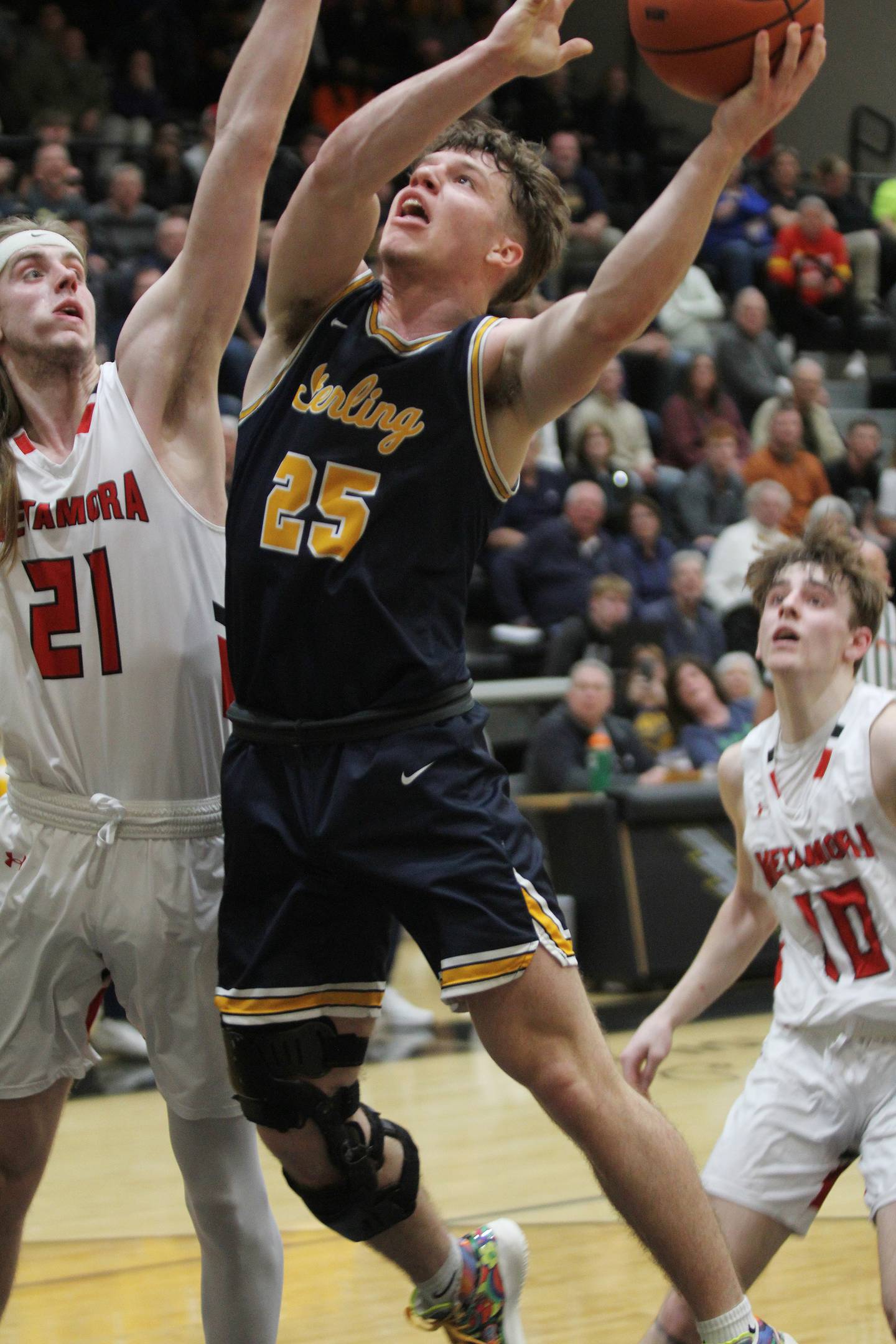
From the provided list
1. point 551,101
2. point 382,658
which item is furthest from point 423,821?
point 551,101

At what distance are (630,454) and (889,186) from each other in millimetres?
5795

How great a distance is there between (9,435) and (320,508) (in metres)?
0.80

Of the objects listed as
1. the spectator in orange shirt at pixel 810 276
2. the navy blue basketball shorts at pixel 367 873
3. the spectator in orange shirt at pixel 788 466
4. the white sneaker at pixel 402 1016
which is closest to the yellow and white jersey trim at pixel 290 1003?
the navy blue basketball shorts at pixel 367 873

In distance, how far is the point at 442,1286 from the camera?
338cm

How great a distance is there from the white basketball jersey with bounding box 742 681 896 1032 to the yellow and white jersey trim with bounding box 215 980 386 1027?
3.26 feet

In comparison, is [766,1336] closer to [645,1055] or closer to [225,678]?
[645,1055]

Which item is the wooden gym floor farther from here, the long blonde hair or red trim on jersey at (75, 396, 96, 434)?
red trim on jersey at (75, 396, 96, 434)

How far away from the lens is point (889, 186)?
14.8 m

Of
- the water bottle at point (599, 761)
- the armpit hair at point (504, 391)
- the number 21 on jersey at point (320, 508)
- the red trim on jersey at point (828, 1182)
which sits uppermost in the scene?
the armpit hair at point (504, 391)

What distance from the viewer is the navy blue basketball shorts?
2.82 meters

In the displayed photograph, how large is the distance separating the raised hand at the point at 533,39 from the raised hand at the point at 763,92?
0.28 meters

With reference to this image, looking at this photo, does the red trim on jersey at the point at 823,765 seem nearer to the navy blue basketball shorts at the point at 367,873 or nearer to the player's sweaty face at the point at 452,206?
the navy blue basketball shorts at the point at 367,873

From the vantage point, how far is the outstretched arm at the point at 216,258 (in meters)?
3.10

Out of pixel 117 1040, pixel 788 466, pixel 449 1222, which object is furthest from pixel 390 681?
pixel 788 466
